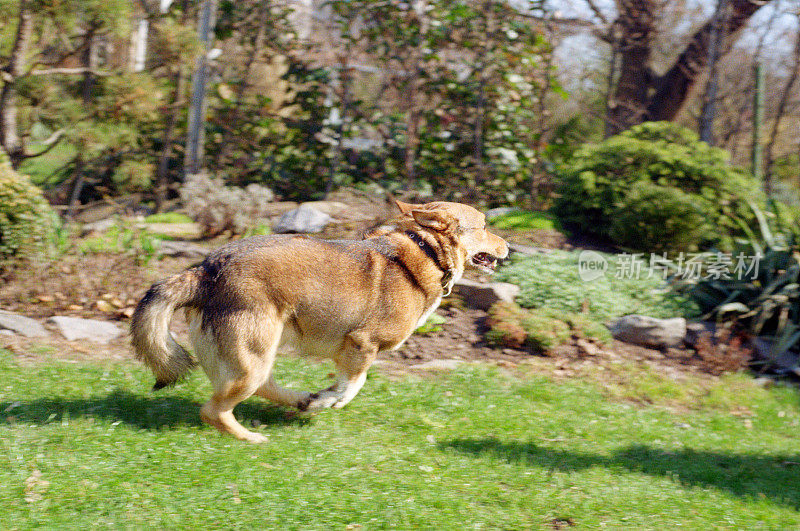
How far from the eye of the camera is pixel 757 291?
9.77m

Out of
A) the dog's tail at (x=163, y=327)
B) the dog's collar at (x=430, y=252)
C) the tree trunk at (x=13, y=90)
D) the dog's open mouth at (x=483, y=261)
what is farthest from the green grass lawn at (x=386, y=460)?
the tree trunk at (x=13, y=90)

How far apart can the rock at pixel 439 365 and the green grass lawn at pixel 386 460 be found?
210mm

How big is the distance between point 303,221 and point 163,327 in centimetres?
602

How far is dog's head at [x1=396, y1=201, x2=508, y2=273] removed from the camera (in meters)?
5.55

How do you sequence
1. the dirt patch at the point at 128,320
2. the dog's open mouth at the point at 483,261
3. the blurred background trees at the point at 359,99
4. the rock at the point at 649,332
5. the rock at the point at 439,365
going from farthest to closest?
the blurred background trees at the point at 359,99, the rock at the point at 649,332, the dirt patch at the point at 128,320, the rock at the point at 439,365, the dog's open mouth at the point at 483,261

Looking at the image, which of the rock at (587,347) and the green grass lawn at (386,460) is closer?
the green grass lawn at (386,460)

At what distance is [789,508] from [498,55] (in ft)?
31.0

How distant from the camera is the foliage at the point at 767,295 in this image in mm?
9109

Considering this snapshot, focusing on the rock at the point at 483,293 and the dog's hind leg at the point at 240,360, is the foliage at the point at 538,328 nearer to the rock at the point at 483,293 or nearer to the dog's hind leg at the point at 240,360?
the rock at the point at 483,293

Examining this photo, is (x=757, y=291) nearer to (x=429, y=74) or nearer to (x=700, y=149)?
(x=700, y=149)

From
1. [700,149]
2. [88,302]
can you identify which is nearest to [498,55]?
[700,149]

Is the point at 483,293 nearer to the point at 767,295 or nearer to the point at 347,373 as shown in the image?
the point at 767,295

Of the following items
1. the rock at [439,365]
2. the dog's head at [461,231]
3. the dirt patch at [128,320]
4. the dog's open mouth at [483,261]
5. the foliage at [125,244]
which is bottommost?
the rock at [439,365]

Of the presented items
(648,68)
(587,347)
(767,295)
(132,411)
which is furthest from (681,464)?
(648,68)
